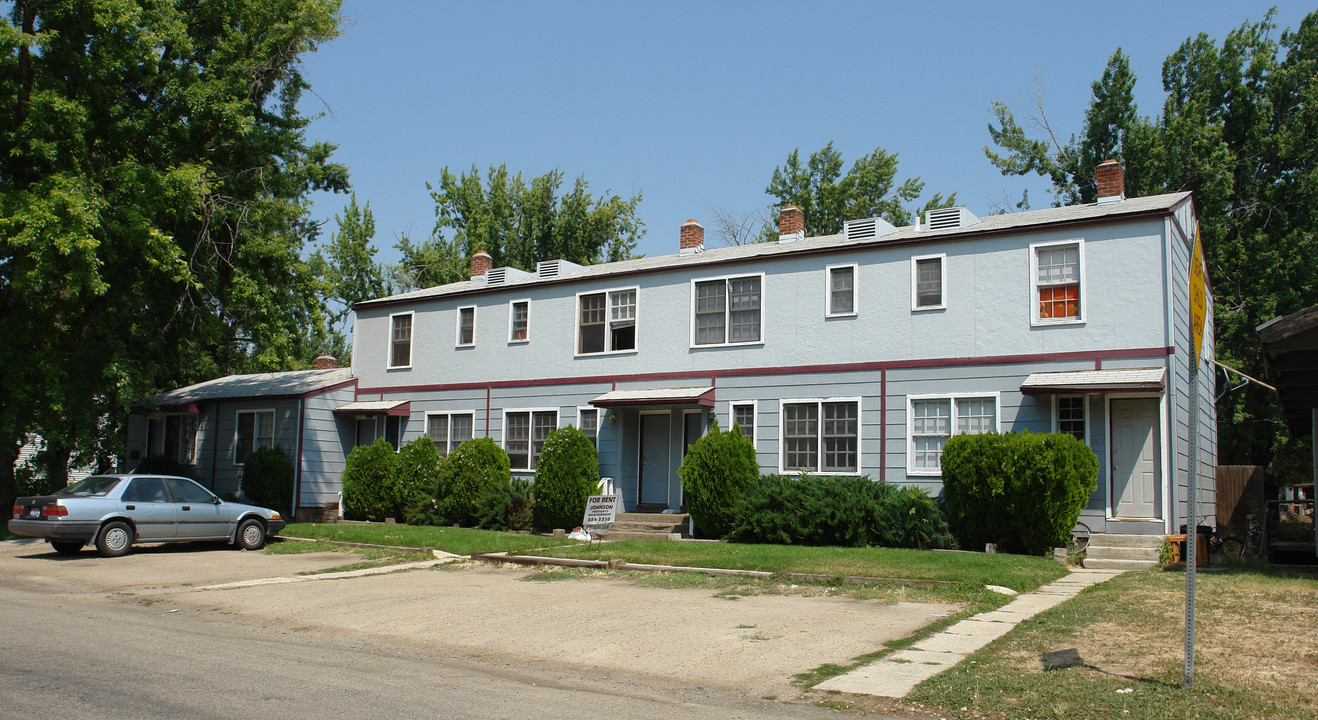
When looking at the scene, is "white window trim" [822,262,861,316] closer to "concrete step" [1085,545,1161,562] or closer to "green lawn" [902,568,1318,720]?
"concrete step" [1085,545,1161,562]

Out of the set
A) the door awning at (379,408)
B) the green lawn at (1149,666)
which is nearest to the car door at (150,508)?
Result: the door awning at (379,408)

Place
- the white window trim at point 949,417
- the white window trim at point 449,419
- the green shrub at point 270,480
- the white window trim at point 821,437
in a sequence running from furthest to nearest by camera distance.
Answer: the green shrub at point 270,480 → the white window trim at point 449,419 → the white window trim at point 821,437 → the white window trim at point 949,417

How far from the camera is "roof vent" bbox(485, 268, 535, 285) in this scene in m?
25.6

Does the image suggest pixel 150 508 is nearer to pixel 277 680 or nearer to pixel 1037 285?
pixel 277 680

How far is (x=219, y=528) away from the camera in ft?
59.4

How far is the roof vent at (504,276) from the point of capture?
1007 inches

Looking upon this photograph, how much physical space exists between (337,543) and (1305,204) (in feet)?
94.9

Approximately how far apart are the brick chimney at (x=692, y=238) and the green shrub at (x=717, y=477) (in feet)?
21.1

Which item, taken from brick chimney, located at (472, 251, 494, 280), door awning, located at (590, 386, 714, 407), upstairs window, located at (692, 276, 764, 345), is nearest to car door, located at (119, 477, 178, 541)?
door awning, located at (590, 386, 714, 407)

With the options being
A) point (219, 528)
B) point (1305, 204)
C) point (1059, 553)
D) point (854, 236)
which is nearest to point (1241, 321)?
point (1305, 204)

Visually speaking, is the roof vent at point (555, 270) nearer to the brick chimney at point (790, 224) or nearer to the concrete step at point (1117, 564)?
the brick chimney at point (790, 224)

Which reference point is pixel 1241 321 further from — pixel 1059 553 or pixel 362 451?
pixel 362 451

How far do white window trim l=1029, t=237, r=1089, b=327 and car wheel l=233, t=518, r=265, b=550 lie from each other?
1509 cm

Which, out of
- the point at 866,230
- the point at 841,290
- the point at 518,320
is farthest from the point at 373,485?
the point at 866,230
